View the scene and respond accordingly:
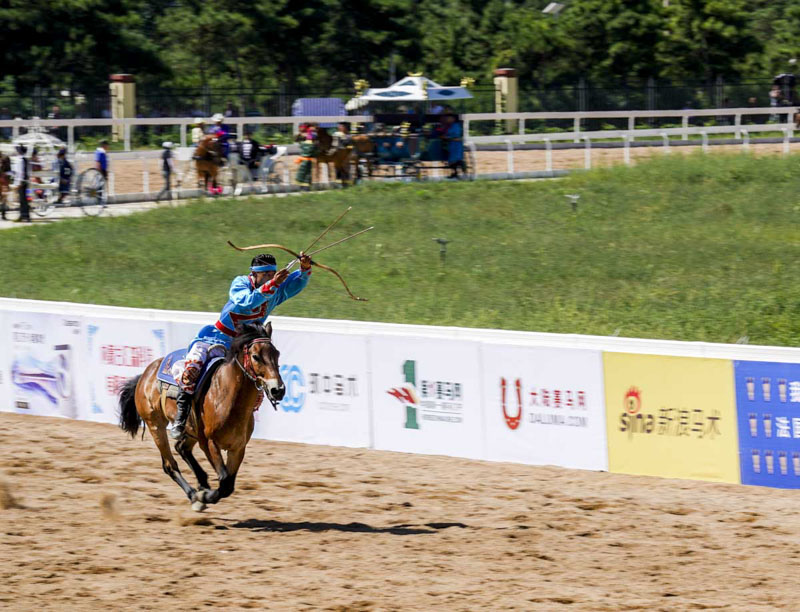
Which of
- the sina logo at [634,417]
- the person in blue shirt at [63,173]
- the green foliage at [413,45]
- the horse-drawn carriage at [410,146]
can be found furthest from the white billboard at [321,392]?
the green foliage at [413,45]

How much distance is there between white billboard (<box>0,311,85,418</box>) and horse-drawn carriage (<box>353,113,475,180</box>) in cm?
1561

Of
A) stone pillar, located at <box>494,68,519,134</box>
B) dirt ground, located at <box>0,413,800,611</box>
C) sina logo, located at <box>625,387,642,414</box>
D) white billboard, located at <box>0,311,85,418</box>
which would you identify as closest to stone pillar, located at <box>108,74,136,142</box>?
stone pillar, located at <box>494,68,519,134</box>

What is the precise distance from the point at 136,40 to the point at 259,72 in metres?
6.75

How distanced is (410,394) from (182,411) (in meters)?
3.26

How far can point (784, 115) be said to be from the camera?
41125 mm

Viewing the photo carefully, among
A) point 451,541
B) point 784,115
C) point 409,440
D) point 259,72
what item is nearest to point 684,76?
point 784,115

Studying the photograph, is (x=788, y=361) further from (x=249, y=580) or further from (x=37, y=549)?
(x=37, y=549)

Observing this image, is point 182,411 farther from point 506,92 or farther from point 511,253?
point 506,92

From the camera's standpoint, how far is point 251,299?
31.4 feet

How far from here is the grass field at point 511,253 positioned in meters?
16.8

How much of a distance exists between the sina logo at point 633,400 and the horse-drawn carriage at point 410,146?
63.2 ft

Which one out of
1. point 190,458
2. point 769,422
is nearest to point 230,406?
point 190,458

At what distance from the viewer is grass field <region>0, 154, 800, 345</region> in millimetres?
16828

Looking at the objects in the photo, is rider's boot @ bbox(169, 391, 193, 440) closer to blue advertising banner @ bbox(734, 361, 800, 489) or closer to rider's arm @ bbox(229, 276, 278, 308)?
rider's arm @ bbox(229, 276, 278, 308)
